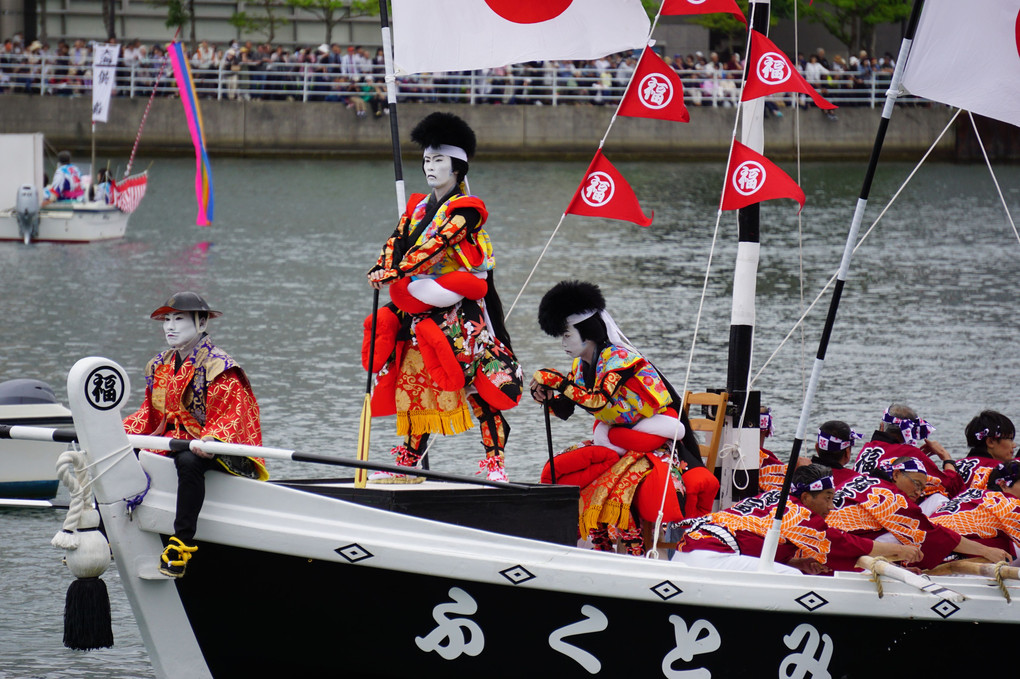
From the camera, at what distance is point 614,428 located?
18.9 ft

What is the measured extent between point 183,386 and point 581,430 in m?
5.27

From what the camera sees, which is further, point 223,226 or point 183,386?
point 223,226

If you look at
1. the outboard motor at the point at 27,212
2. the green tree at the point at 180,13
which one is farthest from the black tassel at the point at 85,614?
the green tree at the point at 180,13

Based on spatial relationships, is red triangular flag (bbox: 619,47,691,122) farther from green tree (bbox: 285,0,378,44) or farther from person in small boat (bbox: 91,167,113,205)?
green tree (bbox: 285,0,378,44)

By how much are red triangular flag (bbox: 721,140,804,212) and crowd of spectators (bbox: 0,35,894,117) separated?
24853mm

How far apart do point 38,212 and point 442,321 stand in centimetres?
1512

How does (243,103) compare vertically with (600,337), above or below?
above

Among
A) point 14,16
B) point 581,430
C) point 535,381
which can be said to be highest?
point 14,16

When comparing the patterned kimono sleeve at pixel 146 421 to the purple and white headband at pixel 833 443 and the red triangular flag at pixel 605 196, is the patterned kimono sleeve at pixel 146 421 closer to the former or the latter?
the red triangular flag at pixel 605 196

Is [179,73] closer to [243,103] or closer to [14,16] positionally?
[243,103]

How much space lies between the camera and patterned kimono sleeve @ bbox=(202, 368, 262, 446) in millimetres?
5363

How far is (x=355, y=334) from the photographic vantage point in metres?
13.8

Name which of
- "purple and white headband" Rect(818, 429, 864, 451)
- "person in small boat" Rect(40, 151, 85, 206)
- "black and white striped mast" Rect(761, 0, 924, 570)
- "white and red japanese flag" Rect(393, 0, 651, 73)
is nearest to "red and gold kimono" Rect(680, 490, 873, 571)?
"black and white striped mast" Rect(761, 0, 924, 570)

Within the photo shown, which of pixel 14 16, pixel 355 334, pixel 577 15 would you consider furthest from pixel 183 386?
pixel 14 16
